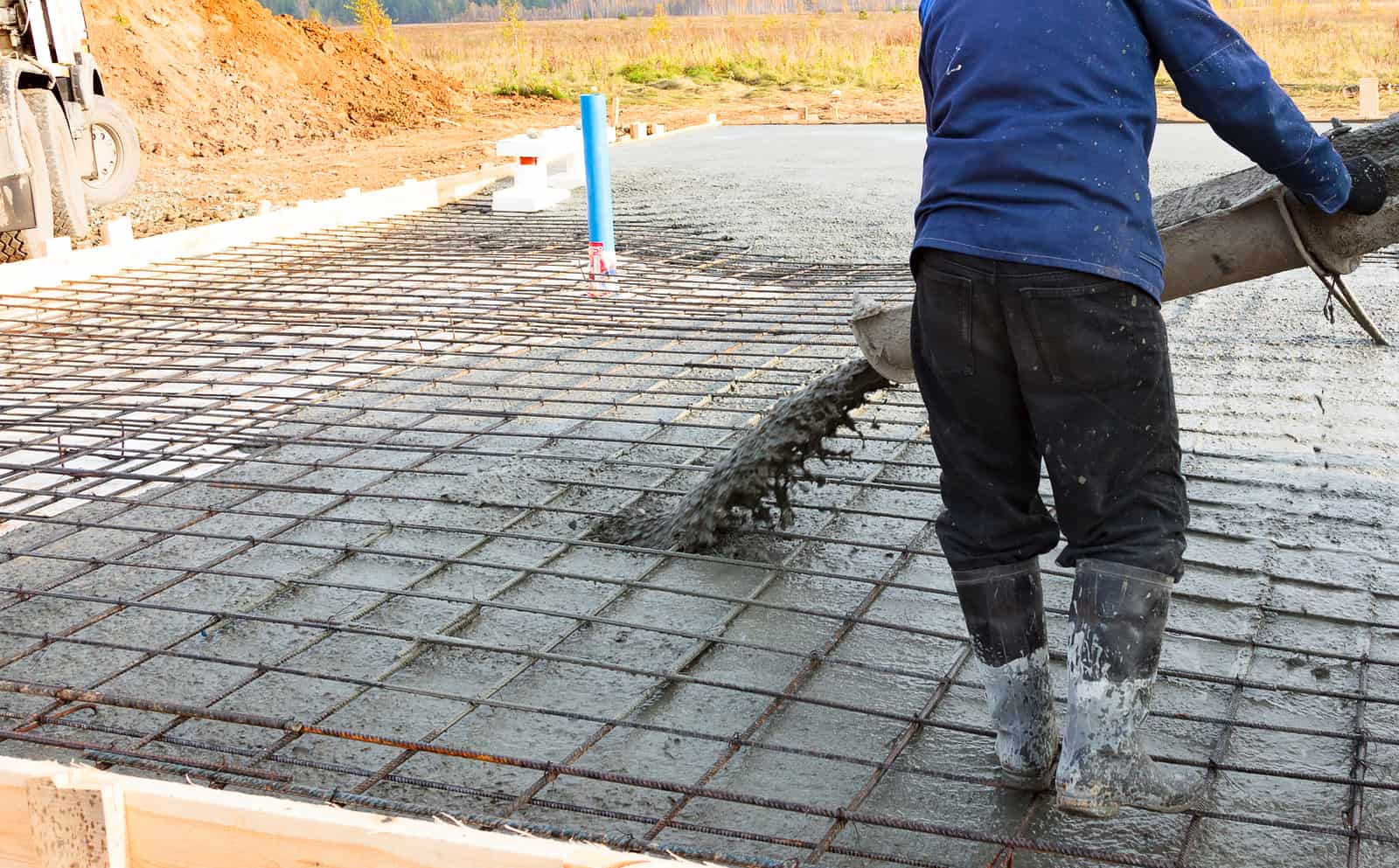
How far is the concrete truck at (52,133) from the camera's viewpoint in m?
Result: 7.34

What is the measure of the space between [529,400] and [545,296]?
2036mm

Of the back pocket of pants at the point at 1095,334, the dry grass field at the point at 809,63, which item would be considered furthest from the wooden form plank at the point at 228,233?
the dry grass field at the point at 809,63

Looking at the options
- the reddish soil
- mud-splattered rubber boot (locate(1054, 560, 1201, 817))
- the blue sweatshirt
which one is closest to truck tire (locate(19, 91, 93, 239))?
the reddish soil

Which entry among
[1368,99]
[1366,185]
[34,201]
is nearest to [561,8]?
[1368,99]

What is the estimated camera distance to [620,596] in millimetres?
3193

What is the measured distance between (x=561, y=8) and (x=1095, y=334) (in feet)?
203

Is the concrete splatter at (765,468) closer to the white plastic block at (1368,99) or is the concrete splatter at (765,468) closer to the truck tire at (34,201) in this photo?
the truck tire at (34,201)

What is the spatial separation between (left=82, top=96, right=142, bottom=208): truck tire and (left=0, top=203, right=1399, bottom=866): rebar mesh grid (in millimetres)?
4230

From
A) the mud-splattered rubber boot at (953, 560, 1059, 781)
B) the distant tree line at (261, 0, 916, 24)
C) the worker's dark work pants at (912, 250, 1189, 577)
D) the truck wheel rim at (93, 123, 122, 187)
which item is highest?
the distant tree line at (261, 0, 916, 24)

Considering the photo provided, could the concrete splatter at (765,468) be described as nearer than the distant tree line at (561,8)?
Yes

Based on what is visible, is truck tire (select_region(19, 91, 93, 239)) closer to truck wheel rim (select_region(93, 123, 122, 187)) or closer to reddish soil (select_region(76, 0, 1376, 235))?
truck wheel rim (select_region(93, 123, 122, 187))

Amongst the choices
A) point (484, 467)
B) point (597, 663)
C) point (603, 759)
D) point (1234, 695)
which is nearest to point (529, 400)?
point (484, 467)

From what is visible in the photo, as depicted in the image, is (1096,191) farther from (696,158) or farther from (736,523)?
(696,158)

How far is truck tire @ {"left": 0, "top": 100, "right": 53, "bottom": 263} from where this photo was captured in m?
7.45
